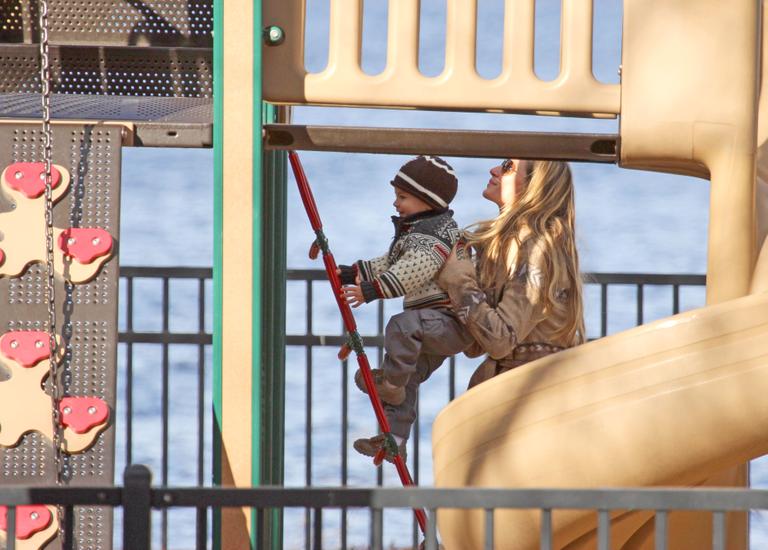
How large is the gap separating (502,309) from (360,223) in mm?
11389

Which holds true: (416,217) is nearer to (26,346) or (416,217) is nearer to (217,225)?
(217,225)

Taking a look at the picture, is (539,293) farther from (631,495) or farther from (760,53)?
(631,495)

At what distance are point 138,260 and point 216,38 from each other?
11280 millimetres

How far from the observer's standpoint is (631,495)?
9.16 feet

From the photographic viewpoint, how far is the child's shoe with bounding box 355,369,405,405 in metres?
5.16

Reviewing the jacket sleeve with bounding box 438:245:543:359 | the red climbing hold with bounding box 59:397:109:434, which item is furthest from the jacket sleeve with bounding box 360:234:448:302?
the red climbing hold with bounding box 59:397:109:434

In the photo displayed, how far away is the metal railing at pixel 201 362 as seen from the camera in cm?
649

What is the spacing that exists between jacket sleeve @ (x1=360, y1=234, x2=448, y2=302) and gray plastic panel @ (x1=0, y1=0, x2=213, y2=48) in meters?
1.07

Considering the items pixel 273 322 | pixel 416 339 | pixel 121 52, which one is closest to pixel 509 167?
pixel 416 339

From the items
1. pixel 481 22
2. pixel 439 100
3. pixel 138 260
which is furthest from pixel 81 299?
pixel 481 22

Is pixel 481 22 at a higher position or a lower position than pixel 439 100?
higher

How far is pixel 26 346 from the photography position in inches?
155

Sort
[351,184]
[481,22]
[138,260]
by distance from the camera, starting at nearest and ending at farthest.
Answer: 1. [138,260]
2. [351,184]
3. [481,22]

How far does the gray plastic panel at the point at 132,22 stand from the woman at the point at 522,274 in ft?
4.15
